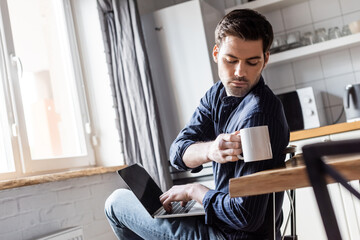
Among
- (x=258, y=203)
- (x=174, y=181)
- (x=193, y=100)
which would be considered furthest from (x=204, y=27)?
(x=258, y=203)

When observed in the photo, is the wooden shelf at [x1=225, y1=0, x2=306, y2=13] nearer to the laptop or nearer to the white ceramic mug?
the laptop

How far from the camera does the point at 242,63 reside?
1447mm

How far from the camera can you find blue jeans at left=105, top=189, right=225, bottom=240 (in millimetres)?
1391

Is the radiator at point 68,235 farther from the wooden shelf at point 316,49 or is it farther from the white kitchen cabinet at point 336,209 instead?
the wooden shelf at point 316,49

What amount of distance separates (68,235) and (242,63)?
141cm

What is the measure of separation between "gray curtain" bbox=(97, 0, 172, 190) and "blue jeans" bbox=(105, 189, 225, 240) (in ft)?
4.56

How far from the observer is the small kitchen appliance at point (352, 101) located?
10.3 ft

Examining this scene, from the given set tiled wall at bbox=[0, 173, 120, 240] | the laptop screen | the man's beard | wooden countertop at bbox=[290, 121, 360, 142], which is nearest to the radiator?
tiled wall at bbox=[0, 173, 120, 240]

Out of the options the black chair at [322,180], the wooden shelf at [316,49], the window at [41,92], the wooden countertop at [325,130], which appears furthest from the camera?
the wooden shelf at [316,49]

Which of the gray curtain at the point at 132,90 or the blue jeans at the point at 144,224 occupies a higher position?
the gray curtain at the point at 132,90

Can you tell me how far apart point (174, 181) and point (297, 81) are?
1.23 meters

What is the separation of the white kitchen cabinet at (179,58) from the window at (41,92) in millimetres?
550

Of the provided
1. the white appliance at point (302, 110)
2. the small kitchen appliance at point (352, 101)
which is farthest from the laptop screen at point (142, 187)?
the small kitchen appliance at point (352, 101)

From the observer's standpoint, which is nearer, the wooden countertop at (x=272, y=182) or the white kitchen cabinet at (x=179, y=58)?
the wooden countertop at (x=272, y=182)
